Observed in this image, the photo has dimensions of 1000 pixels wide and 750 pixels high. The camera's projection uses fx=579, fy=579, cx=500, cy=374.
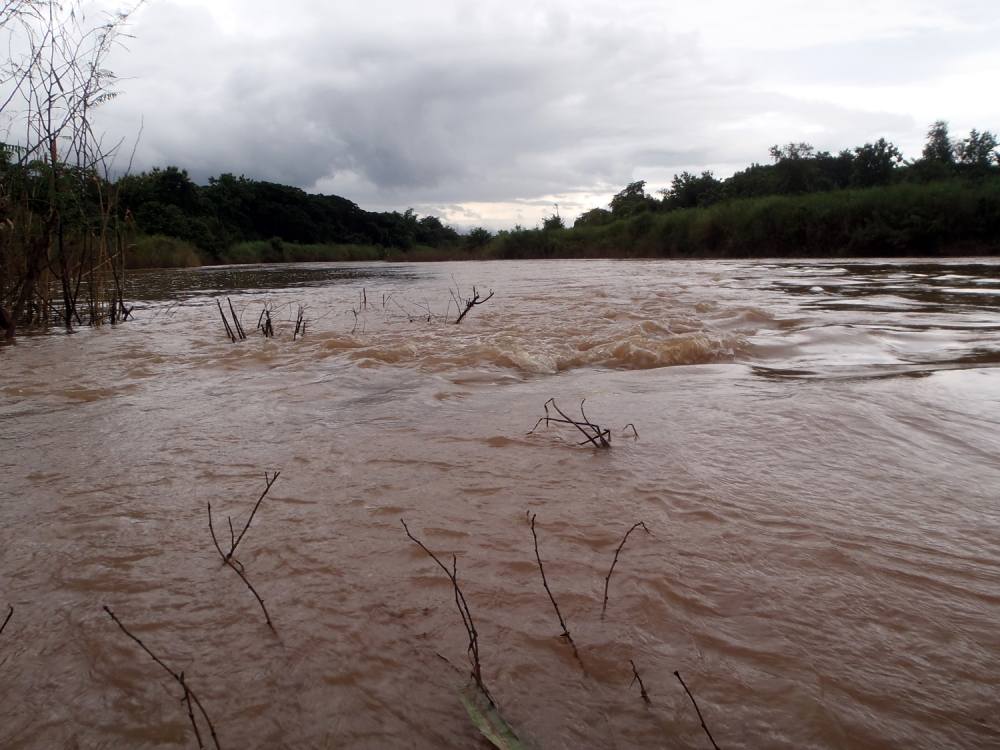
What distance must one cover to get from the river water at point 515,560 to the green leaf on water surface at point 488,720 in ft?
0.08

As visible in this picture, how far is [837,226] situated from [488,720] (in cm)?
2433

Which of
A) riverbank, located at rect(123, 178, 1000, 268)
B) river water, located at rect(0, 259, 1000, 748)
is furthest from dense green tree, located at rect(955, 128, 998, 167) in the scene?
river water, located at rect(0, 259, 1000, 748)

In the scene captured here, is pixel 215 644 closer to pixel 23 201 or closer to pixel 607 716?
pixel 607 716

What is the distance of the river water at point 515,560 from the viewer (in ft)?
3.42

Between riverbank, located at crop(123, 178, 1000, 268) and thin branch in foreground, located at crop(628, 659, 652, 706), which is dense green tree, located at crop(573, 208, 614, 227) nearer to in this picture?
riverbank, located at crop(123, 178, 1000, 268)

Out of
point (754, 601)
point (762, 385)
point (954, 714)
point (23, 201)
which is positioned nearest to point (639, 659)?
point (754, 601)

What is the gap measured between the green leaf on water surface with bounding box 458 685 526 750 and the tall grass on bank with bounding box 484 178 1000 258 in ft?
73.9

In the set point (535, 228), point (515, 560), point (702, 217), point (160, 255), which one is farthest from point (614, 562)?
point (535, 228)

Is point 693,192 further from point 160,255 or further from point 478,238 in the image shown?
point 160,255

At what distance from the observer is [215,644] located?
123 cm

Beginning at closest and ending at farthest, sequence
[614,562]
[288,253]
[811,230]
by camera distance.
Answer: [614,562] → [811,230] → [288,253]

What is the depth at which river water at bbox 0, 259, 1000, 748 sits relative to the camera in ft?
3.42

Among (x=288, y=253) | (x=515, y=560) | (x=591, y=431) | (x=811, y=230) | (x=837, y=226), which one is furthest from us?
(x=288, y=253)

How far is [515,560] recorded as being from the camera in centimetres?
154
